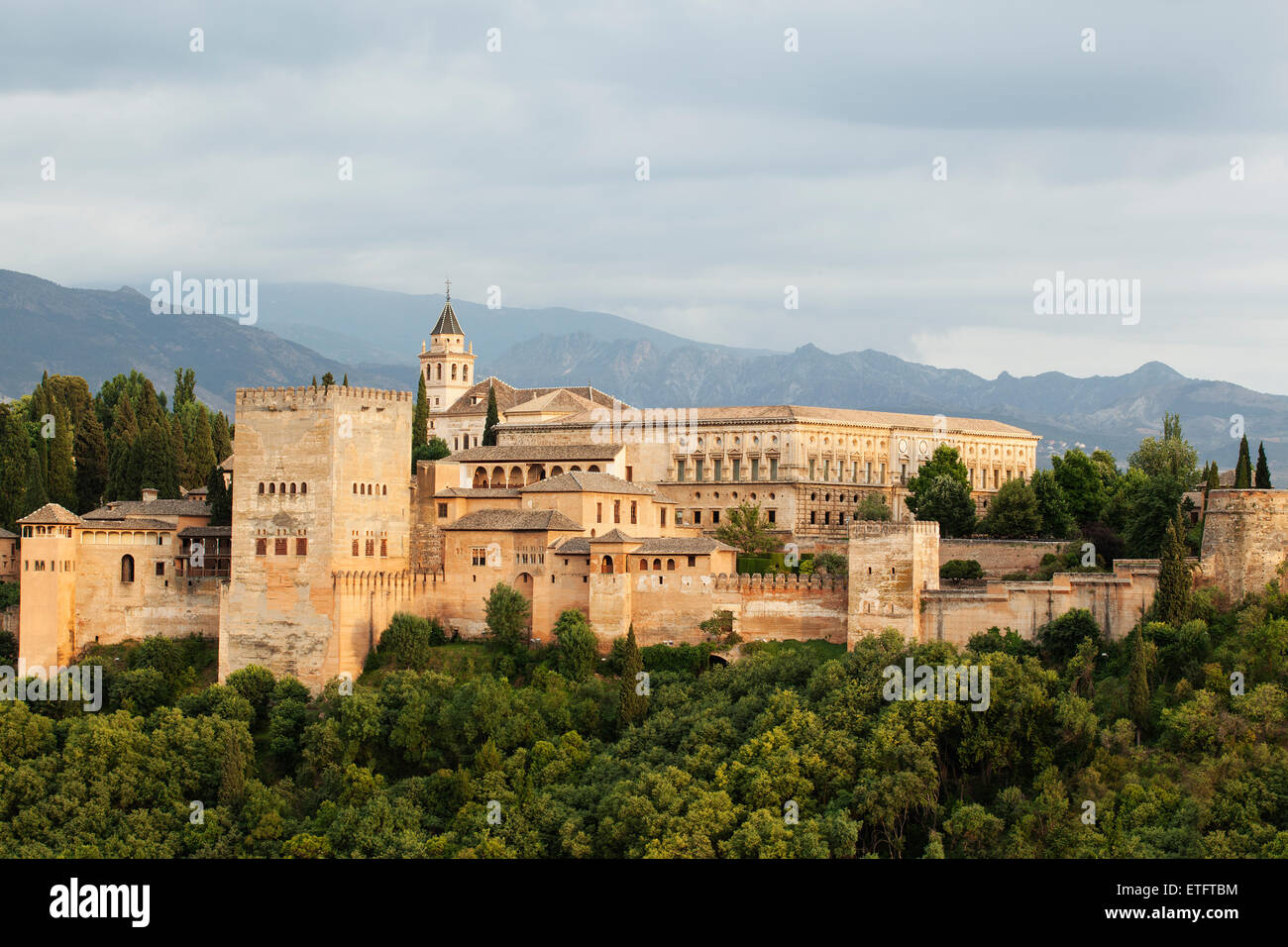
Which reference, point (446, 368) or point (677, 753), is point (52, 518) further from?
point (446, 368)

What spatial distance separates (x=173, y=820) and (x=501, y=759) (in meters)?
8.60

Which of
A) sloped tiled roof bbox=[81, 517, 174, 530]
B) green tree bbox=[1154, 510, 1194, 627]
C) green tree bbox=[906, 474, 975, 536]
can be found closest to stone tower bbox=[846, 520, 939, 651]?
green tree bbox=[1154, 510, 1194, 627]

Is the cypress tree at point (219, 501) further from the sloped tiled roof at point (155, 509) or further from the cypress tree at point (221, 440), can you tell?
the cypress tree at point (221, 440)

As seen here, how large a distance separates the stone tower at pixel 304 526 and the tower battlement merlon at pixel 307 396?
0.10 ft

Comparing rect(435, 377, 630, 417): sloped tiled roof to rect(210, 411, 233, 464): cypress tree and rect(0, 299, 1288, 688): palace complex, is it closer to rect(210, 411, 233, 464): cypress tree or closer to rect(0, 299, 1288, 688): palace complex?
rect(210, 411, 233, 464): cypress tree

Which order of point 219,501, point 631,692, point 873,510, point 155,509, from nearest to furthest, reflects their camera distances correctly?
point 631,692 → point 219,501 → point 155,509 → point 873,510

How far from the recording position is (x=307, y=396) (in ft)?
174

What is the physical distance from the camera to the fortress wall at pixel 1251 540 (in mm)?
46562

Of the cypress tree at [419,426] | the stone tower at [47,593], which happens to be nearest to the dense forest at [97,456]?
the stone tower at [47,593]

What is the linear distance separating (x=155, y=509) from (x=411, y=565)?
922 cm

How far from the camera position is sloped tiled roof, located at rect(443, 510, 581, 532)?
54.1 meters

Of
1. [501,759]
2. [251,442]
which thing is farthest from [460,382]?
[501,759]

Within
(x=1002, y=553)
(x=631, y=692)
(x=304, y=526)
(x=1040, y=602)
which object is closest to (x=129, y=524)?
(x=304, y=526)

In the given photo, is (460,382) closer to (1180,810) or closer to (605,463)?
(605,463)
